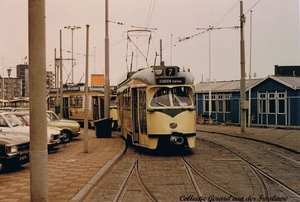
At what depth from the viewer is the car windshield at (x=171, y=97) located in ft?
50.4

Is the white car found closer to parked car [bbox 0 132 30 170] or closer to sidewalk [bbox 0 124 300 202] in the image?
sidewalk [bbox 0 124 300 202]

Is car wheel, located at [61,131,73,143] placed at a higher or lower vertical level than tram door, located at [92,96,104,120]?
lower

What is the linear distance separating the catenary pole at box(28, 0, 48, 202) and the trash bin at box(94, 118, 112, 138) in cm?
1583

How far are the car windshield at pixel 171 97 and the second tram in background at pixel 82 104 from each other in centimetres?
1311

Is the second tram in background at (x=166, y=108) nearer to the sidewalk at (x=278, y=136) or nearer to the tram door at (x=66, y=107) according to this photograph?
the sidewalk at (x=278, y=136)

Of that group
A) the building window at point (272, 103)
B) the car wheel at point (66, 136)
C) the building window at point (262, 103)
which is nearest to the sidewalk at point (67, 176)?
the car wheel at point (66, 136)

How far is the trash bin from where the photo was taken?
888 inches

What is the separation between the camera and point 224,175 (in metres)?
10.9

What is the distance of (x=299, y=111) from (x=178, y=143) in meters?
18.6

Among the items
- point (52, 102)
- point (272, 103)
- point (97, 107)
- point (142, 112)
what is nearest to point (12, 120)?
point (142, 112)

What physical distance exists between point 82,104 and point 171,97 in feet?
59.6

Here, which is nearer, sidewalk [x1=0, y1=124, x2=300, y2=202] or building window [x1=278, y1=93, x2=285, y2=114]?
sidewalk [x1=0, y1=124, x2=300, y2=202]

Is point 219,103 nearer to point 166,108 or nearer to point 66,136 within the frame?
point 66,136

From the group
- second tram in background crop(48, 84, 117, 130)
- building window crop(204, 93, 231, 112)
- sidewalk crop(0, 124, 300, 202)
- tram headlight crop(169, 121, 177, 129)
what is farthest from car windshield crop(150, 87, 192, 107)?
building window crop(204, 93, 231, 112)
